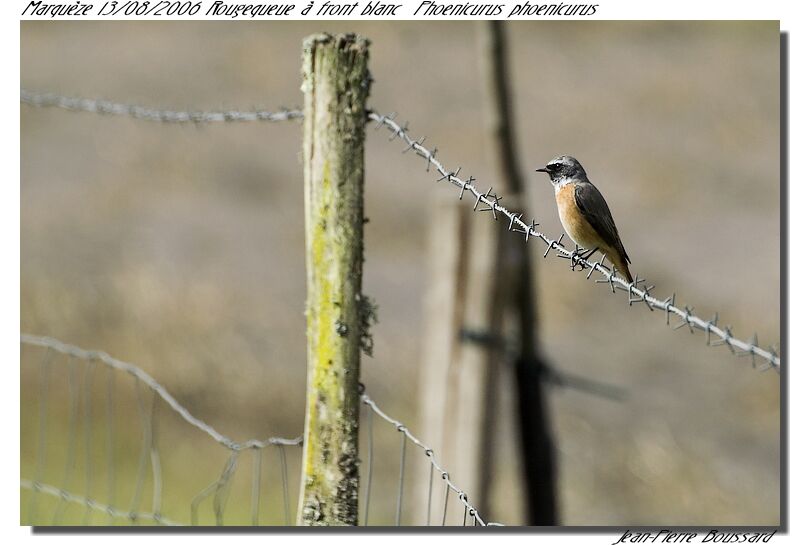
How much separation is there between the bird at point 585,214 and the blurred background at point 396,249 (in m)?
1.35

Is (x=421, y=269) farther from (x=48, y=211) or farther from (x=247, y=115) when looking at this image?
(x=247, y=115)

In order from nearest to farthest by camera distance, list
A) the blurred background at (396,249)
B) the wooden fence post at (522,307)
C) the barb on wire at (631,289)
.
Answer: the barb on wire at (631,289) → the wooden fence post at (522,307) → the blurred background at (396,249)

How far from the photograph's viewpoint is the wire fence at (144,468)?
3.29 metres

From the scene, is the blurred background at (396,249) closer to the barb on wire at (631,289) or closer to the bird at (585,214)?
the bird at (585,214)

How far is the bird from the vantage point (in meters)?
2.87

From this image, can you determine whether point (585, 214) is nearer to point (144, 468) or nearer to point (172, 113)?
point (172, 113)

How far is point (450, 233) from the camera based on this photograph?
167 inches

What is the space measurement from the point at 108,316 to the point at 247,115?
4.83 meters

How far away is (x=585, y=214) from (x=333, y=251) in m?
0.69

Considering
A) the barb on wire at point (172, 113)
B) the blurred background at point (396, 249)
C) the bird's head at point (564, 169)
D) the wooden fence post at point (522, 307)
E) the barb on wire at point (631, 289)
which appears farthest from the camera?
the blurred background at point (396, 249)

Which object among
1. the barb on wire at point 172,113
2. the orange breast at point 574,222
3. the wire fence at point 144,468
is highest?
the barb on wire at point 172,113

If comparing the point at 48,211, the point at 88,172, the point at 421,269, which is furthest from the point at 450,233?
the point at 88,172

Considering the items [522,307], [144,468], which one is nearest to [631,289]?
[522,307]

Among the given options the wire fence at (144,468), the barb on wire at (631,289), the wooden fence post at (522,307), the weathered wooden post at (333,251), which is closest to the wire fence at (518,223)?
the barb on wire at (631,289)
